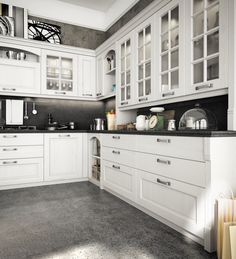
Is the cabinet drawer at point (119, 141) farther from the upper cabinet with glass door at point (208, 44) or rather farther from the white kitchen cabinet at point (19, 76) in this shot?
the white kitchen cabinet at point (19, 76)

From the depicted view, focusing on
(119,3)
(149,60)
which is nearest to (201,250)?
(149,60)

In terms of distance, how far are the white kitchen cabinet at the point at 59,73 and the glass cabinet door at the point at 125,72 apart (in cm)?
106

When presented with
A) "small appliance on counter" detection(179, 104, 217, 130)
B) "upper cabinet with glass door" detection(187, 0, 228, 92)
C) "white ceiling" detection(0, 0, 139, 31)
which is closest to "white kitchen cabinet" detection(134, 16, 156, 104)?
"small appliance on counter" detection(179, 104, 217, 130)

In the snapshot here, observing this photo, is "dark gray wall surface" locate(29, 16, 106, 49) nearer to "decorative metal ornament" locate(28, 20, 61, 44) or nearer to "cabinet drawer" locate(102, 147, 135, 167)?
"decorative metal ornament" locate(28, 20, 61, 44)

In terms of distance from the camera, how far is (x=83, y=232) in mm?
1784

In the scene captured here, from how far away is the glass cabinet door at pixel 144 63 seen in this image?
2.58 metres

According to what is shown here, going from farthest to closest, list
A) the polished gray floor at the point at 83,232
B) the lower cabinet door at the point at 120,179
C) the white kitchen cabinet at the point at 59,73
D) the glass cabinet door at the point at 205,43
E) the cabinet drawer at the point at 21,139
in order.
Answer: the white kitchen cabinet at the point at 59,73
the cabinet drawer at the point at 21,139
the lower cabinet door at the point at 120,179
the glass cabinet door at the point at 205,43
the polished gray floor at the point at 83,232

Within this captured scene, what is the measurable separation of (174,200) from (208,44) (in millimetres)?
1305

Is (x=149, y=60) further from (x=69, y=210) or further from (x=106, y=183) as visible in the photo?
(x=69, y=210)

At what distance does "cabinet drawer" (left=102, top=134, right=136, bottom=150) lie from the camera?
2373 millimetres

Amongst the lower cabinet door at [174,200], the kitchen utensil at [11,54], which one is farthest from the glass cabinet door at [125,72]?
the kitchen utensil at [11,54]

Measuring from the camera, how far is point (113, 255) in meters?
1.46

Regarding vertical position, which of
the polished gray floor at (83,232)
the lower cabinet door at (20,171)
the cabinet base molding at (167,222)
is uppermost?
the lower cabinet door at (20,171)

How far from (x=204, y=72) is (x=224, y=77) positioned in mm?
Answer: 215
